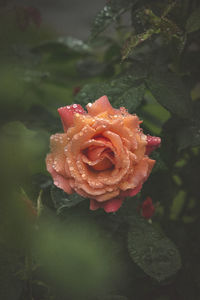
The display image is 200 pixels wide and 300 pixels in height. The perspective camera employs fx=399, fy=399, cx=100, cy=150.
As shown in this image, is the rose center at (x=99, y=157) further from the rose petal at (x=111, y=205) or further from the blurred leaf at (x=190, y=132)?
the blurred leaf at (x=190, y=132)

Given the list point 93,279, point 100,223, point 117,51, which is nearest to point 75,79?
point 117,51

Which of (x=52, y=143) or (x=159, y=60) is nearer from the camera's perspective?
(x=52, y=143)

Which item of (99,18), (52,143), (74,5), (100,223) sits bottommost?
(100,223)

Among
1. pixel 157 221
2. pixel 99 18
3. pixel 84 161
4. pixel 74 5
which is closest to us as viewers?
pixel 84 161

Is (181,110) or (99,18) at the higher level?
(99,18)

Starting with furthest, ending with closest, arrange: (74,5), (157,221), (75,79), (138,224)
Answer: (74,5), (75,79), (157,221), (138,224)

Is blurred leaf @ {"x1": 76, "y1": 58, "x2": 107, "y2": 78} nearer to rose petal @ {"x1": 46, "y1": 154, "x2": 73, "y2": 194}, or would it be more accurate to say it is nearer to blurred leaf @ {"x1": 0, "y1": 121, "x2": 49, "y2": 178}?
blurred leaf @ {"x1": 0, "y1": 121, "x2": 49, "y2": 178}

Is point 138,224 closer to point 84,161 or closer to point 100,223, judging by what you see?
point 100,223

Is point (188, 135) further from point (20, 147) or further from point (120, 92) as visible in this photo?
point (20, 147)
